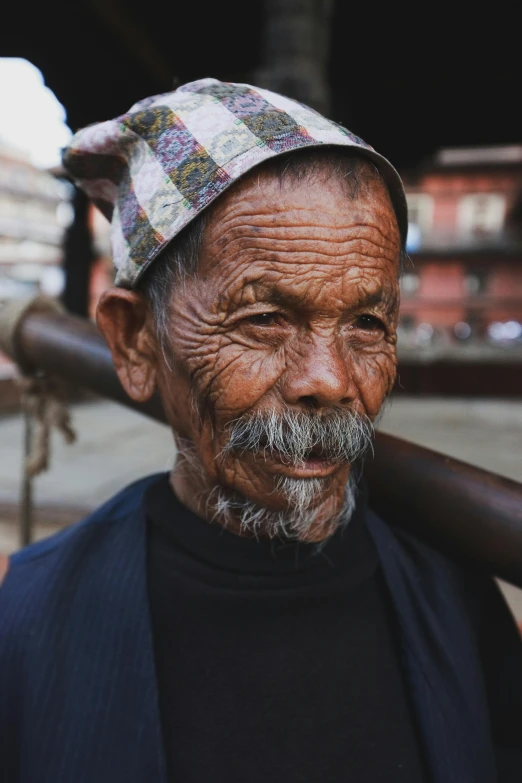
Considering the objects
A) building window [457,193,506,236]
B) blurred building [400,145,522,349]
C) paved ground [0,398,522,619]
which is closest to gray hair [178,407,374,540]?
paved ground [0,398,522,619]

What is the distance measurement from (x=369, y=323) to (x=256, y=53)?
4.50m

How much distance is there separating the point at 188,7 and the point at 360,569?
170 inches

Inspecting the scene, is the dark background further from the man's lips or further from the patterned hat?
the man's lips

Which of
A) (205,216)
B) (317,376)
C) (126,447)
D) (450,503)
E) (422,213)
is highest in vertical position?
(422,213)

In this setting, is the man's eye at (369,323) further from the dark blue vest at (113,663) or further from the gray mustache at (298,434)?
the dark blue vest at (113,663)

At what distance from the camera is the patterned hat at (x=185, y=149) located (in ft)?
2.45

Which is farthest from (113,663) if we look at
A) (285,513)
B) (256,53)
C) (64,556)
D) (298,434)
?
(256,53)

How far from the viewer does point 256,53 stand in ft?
14.7

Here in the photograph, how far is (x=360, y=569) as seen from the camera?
91 cm

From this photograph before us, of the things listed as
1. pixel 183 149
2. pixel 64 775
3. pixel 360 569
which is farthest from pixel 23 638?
pixel 183 149

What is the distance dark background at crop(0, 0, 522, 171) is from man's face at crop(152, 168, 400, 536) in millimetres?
2784

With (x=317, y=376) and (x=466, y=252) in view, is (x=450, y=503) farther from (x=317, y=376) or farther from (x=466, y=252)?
(x=466, y=252)

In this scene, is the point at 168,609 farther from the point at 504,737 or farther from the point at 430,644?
the point at 504,737

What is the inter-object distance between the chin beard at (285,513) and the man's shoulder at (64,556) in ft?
0.66
